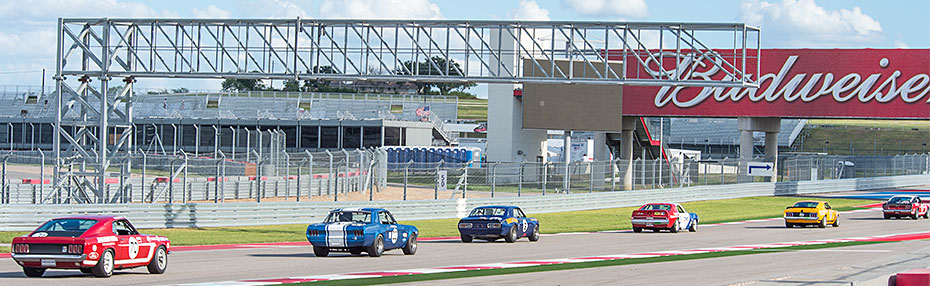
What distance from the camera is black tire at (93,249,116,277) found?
16.2 meters

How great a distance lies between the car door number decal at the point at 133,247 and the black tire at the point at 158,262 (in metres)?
0.49

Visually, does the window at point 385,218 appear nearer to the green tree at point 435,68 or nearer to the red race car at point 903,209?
the green tree at point 435,68

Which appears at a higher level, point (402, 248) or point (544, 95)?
point (544, 95)

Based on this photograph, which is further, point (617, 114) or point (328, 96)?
point (328, 96)

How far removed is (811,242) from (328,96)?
258 feet

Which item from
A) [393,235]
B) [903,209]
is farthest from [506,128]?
[393,235]

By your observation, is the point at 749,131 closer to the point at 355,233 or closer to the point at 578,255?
the point at 578,255

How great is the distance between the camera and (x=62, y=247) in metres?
15.9

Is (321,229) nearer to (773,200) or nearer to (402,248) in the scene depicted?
(402,248)

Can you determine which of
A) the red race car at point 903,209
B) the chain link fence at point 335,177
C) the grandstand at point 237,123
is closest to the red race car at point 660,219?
the chain link fence at point 335,177

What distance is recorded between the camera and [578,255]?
76.6ft

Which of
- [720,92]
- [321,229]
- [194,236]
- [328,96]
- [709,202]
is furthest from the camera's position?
[328,96]

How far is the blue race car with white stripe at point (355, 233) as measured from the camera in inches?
843

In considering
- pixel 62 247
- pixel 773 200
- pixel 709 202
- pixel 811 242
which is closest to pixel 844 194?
pixel 773 200
